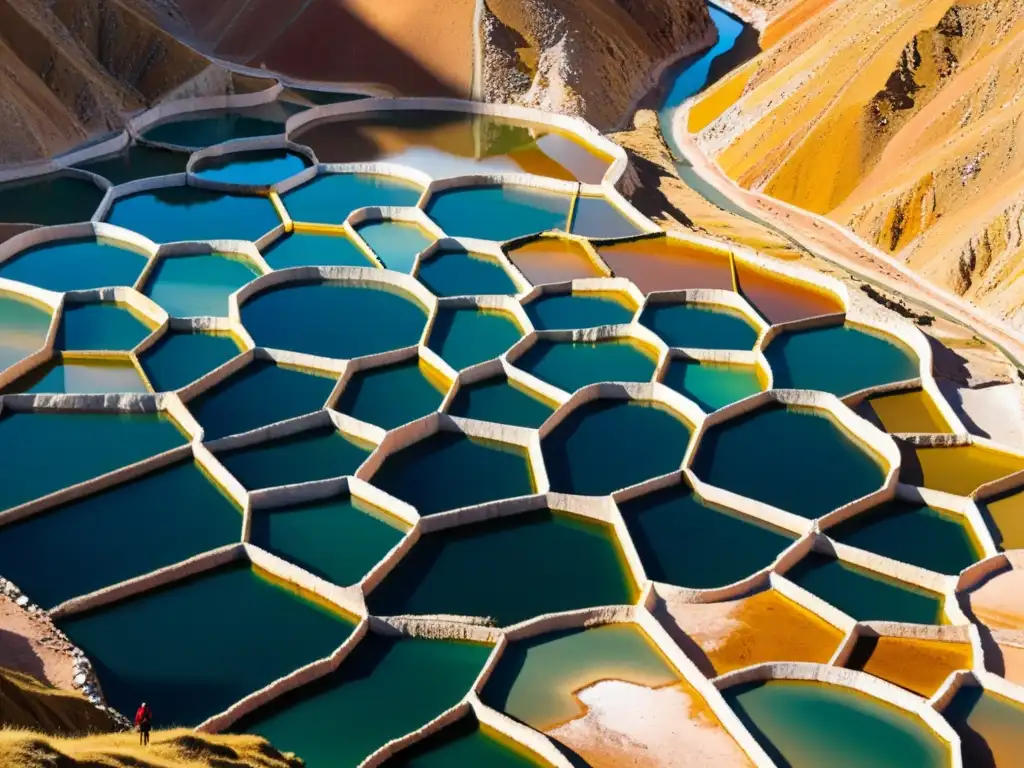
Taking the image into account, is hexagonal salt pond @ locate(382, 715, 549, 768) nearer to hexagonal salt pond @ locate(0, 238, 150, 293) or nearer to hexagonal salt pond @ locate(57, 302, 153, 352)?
hexagonal salt pond @ locate(57, 302, 153, 352)

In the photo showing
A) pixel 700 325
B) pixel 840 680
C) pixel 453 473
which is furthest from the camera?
pixel 700 325

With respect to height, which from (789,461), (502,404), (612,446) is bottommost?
(612,446)

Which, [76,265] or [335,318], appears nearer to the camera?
[335,318]

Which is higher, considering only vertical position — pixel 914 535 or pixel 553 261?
pixel 553 261

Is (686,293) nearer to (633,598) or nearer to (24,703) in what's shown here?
(633,598)

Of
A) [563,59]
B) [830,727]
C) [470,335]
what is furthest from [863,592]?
[563,59]

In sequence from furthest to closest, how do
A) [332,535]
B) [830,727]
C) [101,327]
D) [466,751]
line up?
[101,327]
[332,535]
[830,727]
[466,751]

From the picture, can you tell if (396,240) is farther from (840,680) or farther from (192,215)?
(840,680)

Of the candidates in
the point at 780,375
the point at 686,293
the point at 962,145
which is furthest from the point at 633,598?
the point at 962,145
